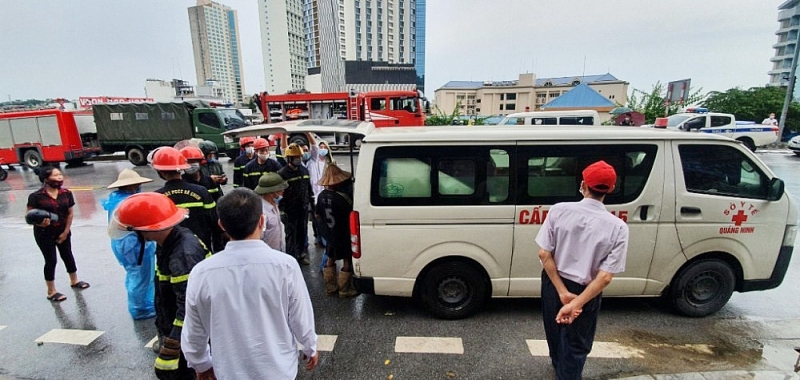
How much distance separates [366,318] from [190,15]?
138m

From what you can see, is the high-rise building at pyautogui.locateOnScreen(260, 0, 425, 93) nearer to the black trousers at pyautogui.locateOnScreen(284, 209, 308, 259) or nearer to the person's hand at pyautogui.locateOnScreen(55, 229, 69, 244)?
the black trousers at pyautogui.locateOnScreen(284, 209, 308, 259)

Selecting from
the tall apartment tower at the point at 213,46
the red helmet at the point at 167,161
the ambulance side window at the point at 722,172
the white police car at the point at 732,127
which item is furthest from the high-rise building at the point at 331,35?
the ambulance side window at the point at 722,172

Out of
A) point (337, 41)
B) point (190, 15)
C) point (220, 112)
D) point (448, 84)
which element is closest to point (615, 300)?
point (220, 112)

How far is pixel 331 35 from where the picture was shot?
92.1 meters

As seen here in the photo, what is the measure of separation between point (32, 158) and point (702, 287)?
72.0 ft

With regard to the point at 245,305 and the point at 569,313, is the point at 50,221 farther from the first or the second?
the point at 569,313

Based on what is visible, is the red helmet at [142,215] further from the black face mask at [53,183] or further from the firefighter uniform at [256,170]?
the firefighter uniform at [256,170]

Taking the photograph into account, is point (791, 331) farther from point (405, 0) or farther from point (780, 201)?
point (405, 0)

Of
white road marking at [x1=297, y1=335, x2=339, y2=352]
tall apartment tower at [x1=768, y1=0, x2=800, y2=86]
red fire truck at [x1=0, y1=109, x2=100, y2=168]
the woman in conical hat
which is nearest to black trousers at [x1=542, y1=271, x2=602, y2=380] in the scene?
white road marking at [x1=297, y1=335, x2=339, y2=352]

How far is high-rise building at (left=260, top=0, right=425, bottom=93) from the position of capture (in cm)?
8969

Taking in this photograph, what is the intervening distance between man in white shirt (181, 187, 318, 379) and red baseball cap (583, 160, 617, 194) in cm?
176

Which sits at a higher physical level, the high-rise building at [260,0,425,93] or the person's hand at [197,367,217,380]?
the high-rise building at [260,0,425,93]

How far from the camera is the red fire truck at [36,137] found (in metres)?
14.9

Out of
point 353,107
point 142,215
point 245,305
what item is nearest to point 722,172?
point 245,305
